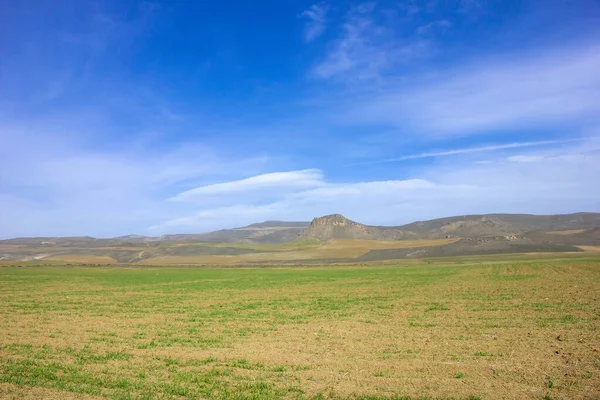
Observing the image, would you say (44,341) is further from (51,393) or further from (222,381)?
(222,381)

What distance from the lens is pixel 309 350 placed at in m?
14.9

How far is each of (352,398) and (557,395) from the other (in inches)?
179

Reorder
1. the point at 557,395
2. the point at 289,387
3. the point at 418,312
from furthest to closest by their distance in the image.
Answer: the point at 418,312
the point at 289,387
the point at 557,395

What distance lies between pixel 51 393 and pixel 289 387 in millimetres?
5551

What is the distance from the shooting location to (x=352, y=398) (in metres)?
9.80

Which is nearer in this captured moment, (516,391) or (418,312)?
(516,391)

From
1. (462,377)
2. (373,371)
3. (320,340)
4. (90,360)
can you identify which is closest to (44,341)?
(90,360)

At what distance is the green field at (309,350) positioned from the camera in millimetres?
10578

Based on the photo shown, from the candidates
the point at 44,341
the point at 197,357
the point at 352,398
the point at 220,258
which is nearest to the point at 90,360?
the point at 197,357

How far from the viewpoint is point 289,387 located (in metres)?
10.7

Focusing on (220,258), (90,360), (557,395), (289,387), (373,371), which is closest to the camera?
(557,395)

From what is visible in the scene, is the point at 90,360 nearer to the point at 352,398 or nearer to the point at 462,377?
the point at 352,398

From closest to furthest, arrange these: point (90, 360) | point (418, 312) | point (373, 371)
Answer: point (373, 371)
point (90, 360)
point (418, 312)

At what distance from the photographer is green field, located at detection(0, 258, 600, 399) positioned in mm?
A: 10578
